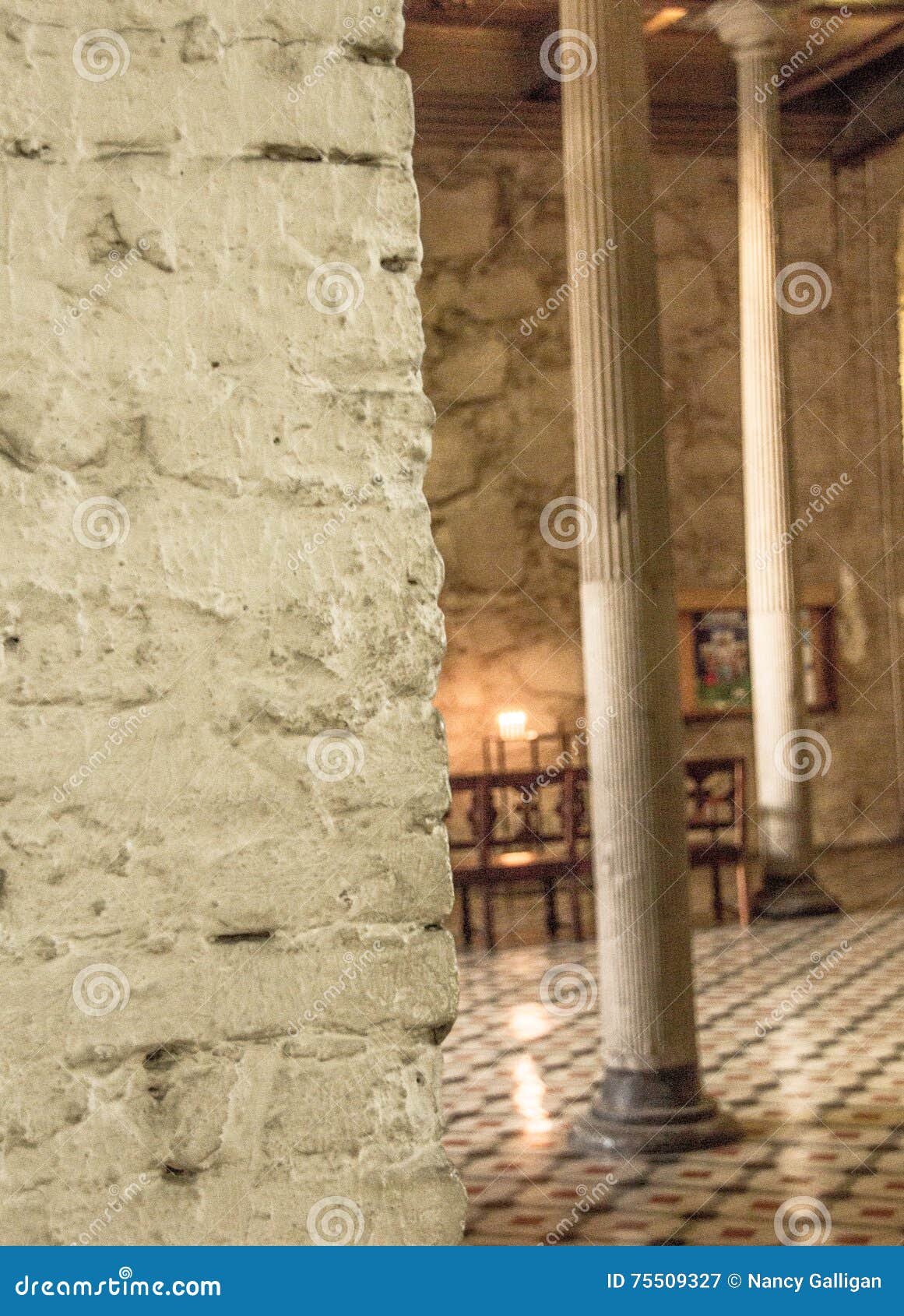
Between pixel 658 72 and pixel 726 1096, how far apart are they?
8.58m

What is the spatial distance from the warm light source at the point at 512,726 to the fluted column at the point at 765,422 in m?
1.97

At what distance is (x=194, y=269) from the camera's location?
1.64 meters

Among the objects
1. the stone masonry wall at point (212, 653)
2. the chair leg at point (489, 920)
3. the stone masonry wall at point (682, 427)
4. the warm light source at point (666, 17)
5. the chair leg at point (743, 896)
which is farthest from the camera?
the stone masonry wall at point (682, 427)

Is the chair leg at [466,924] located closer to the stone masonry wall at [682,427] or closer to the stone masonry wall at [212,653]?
the stone masonry wall at [682,427]

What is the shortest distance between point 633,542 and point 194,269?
12.5 ft

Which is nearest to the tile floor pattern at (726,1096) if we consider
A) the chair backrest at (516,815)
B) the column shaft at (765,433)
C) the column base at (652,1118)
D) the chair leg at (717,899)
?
the column base at (652,1118)

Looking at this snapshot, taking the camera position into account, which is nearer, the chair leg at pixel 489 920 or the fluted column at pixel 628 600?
the fluted column at pixel 628 600

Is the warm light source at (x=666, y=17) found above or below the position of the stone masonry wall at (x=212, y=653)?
above

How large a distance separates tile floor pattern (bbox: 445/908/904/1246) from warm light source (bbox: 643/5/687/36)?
5.97 metres

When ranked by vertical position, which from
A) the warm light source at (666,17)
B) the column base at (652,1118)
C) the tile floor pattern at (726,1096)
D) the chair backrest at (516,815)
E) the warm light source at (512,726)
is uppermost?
the warm light source at (666,17)

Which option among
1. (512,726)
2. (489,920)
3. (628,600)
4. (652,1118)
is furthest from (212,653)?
(512,726)

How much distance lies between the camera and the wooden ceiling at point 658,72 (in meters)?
10.8

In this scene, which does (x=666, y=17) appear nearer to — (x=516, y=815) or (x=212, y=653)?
(x=516, y=815)

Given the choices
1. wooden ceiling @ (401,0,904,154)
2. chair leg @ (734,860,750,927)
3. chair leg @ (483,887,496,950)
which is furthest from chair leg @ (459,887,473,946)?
wooden ceiling @ (401,0,904,154)
